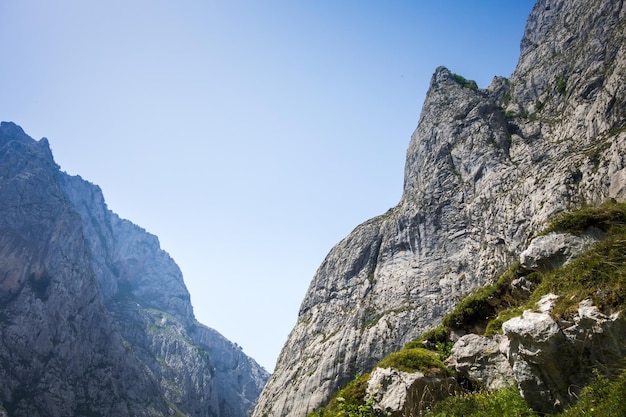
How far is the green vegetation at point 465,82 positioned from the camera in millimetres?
98688

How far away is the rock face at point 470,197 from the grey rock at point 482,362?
31.9 meters

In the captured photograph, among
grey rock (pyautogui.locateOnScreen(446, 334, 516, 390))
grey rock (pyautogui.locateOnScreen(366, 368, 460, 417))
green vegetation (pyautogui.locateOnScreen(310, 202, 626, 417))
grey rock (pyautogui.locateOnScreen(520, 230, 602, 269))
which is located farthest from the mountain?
grey rock (pyautogui.locateOnScreen(520, 230, 602, 269))

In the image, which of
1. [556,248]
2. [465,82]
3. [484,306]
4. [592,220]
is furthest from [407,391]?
[465,82]

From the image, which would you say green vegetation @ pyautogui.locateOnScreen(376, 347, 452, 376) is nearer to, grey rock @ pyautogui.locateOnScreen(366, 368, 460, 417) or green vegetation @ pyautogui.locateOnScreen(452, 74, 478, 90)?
grey rock @ pyautogui.locateOnScreen(366, 368, 460, 417)

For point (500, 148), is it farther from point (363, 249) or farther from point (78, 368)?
point (78, 368)

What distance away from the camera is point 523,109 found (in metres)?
77.2

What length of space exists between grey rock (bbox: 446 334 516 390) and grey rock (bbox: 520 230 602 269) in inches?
179

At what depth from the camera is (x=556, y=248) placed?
16719 mm

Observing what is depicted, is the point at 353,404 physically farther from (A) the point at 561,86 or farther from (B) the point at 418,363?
(A) the point at 561,86

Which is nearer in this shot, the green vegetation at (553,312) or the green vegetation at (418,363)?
the green vegetation at (553,312)

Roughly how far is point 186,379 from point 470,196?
167810 millimetres

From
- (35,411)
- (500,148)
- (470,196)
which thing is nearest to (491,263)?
(470,196)

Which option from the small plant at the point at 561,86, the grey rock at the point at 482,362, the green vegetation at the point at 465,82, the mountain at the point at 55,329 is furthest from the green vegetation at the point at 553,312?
the mountain at the point at 55,329

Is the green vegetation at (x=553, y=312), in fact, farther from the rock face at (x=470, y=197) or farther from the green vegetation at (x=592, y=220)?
the rock face at (x=470, y=197)
